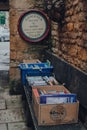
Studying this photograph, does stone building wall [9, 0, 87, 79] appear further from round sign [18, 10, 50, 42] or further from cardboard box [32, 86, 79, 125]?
cardboard box [32, 86, 79, 125]

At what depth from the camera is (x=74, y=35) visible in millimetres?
5125

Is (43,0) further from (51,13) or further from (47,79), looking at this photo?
(47,79)

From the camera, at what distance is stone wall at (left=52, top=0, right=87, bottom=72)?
15.0 ft

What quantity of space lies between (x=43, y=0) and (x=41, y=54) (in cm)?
141

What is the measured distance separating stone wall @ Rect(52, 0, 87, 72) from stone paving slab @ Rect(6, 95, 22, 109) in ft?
5.29

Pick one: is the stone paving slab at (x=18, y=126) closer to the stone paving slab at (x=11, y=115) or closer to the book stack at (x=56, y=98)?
the stone paving slab at (x=11, y=115)

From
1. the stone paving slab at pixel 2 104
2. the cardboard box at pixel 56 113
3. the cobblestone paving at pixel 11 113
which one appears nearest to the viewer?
the cardboard box at pixel 56 113

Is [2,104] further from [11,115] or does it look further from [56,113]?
[56,113]

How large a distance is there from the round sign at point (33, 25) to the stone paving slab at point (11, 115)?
6.59ft

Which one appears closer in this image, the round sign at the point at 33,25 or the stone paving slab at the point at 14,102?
the stone paving slab at the point at 14,102

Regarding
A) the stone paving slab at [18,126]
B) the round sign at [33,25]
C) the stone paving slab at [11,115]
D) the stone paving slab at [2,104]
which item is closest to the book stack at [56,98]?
the stone paving slab at [18,126]

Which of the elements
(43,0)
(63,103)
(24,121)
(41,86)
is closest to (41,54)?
(43,0)

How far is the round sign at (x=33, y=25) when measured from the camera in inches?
298

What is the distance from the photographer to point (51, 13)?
6168 mm
